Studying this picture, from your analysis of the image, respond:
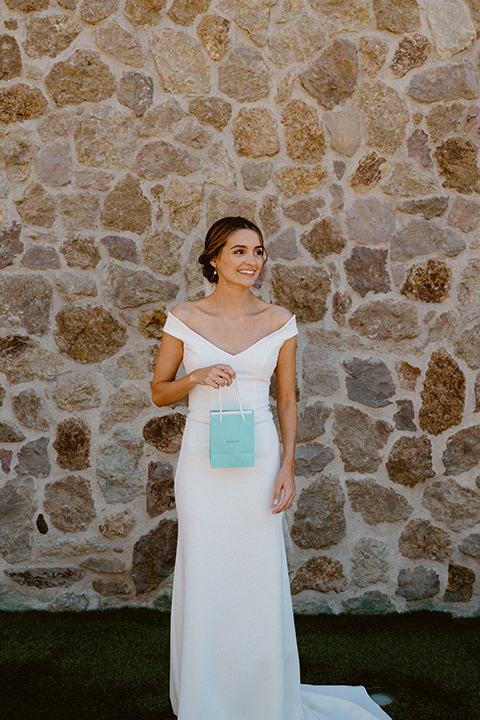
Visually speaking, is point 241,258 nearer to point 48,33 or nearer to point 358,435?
point 358,435

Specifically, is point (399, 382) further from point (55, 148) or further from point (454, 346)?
point (55, 148)

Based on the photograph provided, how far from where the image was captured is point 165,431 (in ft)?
10.8

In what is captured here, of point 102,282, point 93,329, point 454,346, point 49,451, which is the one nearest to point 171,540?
point 49,451

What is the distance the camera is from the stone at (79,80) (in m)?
3.18

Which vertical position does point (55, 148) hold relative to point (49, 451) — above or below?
above

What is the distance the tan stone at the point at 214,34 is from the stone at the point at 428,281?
4.53ft

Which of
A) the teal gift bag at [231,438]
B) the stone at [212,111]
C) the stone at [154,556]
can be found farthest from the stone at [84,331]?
the teal gift bag at [231,438]

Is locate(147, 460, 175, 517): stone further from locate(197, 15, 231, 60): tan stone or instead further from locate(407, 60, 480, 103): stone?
locate(407, 60, 480, 103): stone

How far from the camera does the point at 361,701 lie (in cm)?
254

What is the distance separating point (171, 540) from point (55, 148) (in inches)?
77.3

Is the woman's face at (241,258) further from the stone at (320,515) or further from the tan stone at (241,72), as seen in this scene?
the stone at (320,515)

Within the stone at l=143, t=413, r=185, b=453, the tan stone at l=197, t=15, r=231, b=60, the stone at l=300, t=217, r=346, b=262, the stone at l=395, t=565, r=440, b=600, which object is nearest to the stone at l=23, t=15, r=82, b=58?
the tan stone at l=197, t=15, r=231, b=60

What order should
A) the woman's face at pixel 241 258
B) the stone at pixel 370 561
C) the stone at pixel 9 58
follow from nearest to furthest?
the woman's face at pixel 241 258 → the stone at pixel 9 58 → the stone at pixel 370 561

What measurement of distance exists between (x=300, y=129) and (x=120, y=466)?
1.84 m
